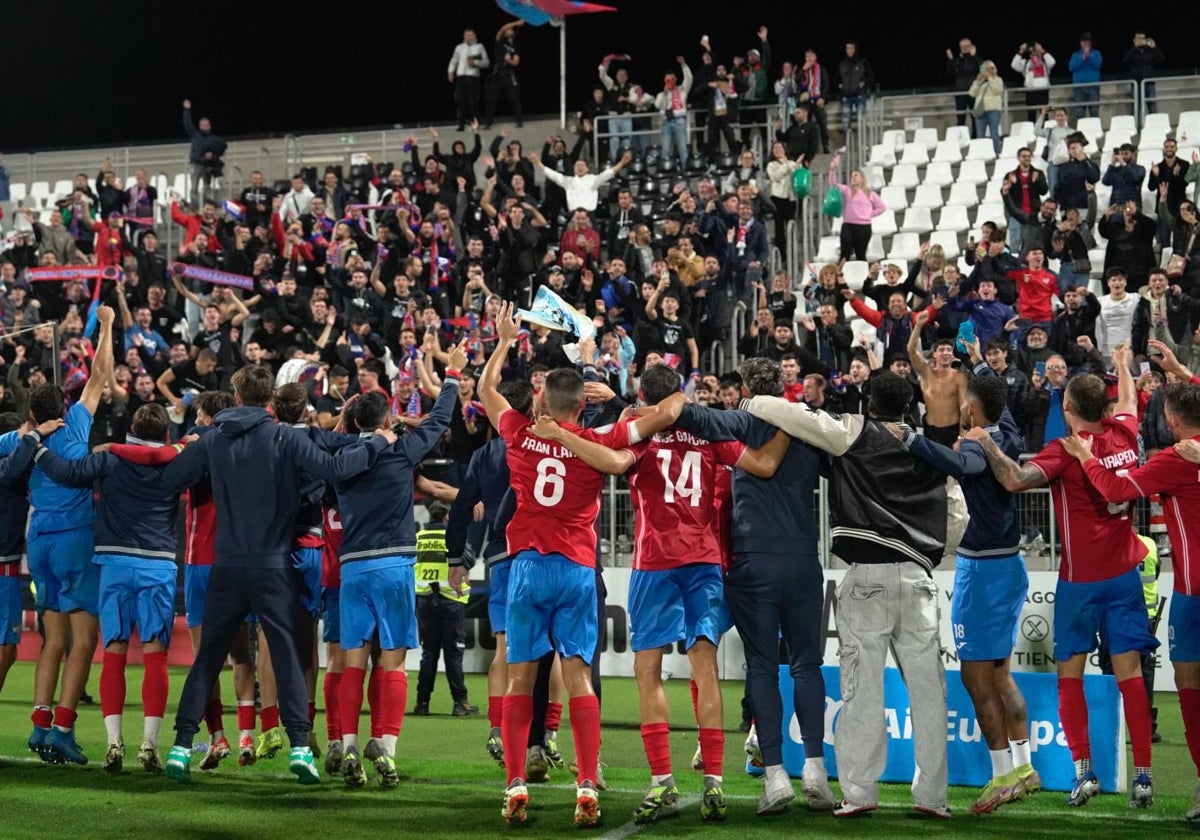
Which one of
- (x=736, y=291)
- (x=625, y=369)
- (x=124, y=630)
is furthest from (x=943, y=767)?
(x=736, y=291)

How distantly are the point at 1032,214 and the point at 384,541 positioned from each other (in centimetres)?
1329

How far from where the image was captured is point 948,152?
24094 mm

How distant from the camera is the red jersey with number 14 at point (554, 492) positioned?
28.3ft

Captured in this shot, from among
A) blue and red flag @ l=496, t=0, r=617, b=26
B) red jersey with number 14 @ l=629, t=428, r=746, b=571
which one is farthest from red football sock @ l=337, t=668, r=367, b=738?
blue and red flag @ l=496, t=0, r=617, b=26

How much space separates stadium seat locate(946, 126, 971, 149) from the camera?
24156 mm

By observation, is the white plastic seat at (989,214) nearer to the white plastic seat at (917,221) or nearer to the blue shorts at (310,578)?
the white plastic seat at (917,221)

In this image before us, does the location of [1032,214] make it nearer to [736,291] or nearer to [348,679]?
[736,291]

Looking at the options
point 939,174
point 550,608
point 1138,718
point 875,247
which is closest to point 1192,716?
point 1138,718

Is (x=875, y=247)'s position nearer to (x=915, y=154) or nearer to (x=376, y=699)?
(x=915, y=154)

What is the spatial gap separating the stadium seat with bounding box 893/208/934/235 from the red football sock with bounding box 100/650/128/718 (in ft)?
51.0

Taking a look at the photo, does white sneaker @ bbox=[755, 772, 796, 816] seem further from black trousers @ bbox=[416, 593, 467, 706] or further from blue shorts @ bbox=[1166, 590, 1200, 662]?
black trousers @ bbox=[416, 593, 467, 706]

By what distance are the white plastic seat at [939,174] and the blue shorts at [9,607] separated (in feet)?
53.9

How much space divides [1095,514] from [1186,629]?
0.83m

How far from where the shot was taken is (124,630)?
10.2 meters
